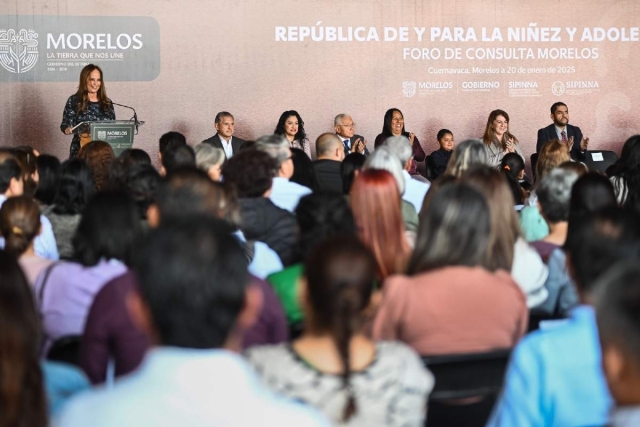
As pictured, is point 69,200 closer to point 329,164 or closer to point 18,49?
point 329,164

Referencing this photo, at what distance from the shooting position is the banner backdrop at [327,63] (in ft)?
34.8

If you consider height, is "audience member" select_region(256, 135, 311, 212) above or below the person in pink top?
above

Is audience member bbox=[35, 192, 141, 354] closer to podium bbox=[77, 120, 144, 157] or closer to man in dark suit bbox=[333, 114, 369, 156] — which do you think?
podium bbox=[77, 120, 144, 157]

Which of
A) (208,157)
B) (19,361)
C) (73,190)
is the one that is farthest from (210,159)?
(19,361)

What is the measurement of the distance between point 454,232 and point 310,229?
0.70 m

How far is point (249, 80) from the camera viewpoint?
36.1ft

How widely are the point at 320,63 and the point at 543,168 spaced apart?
512cm

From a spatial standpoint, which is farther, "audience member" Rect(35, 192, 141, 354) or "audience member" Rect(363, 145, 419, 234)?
"audience member" Rect(363, 145, 419, 234)

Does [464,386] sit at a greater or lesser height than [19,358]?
lesser

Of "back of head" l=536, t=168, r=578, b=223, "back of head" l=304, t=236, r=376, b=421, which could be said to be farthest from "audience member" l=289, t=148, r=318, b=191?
"back of head" l=304, t=236, r=376, b=421

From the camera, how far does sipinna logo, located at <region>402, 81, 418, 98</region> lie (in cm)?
1128

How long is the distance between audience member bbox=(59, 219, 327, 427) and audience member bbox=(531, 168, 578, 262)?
2.70 meters

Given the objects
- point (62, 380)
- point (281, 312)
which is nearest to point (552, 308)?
point (281, 312)

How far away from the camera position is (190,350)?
4.99 feet
